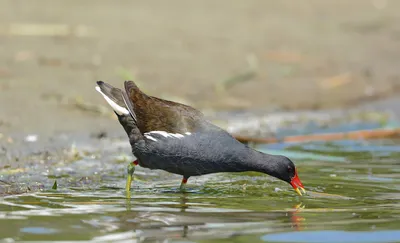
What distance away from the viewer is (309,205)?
6504mm

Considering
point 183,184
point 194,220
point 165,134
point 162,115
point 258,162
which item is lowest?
point 194,220

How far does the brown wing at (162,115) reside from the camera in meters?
7.27

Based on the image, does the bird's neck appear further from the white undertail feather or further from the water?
the white undertail feather

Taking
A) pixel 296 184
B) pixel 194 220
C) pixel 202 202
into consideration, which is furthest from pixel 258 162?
pixel 194 220

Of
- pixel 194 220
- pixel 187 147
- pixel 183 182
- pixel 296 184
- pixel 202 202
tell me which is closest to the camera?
pixel 194 220

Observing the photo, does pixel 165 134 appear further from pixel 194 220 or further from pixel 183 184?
pixel 194 220

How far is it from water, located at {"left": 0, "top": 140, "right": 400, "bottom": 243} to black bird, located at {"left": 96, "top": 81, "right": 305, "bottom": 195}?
0.16 metres

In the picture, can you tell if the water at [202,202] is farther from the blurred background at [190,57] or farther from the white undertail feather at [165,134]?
the blurred background at [190,57]

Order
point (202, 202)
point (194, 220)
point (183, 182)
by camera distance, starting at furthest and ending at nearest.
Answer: point (183, 182) → point (202, 202) → point (194, 220)

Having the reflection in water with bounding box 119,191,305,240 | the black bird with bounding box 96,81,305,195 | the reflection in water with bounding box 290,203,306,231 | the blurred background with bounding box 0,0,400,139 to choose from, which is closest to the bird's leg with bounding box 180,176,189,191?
the black bird with bounding box 96,81,305,195

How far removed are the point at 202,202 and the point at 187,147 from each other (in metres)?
0.66

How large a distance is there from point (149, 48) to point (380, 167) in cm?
510

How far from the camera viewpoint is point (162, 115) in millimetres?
7406

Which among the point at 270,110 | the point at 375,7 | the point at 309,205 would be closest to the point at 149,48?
the point at 270,110
